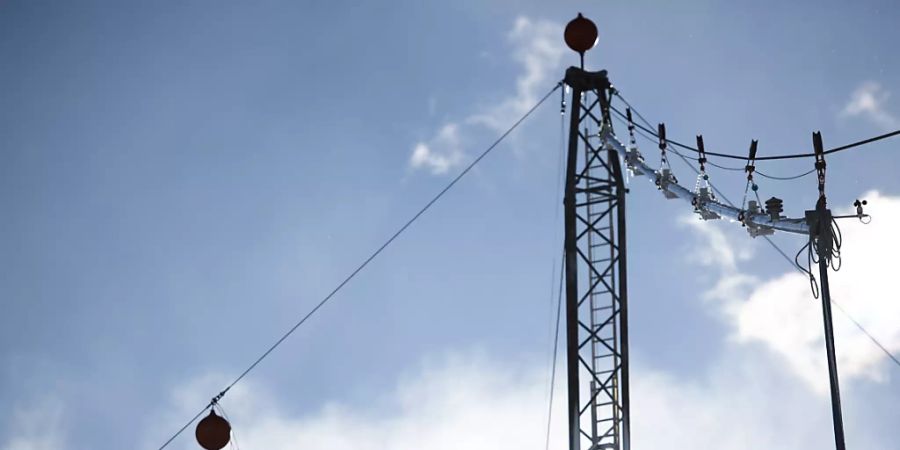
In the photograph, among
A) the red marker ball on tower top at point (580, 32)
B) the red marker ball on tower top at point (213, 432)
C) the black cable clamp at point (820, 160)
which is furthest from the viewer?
the red marker ball on tower top at point (580, 32)

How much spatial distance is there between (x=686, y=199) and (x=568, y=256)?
9.51ft

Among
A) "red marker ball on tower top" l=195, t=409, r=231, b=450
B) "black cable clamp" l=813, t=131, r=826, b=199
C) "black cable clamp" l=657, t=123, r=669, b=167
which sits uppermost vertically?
"black cable clamp" l=657, t=123, r=669, b=167

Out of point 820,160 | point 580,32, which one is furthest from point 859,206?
point 580,32

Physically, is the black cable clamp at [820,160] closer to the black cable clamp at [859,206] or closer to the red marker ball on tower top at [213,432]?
the black cable clamp at [859,206]

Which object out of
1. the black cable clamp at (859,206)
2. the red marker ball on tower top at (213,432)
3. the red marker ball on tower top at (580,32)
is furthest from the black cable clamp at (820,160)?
the red marker ball on tower top at (213,432)

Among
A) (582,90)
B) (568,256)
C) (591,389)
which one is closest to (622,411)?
(591,389)

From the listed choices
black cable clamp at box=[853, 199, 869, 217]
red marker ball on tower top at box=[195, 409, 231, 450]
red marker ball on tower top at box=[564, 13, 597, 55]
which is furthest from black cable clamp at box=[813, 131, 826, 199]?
red marker ball on tower top at box=[195, 409, 231, 450]

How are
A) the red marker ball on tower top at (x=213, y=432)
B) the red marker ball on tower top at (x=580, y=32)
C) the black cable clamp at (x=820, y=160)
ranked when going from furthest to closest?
the red marker ball on tower top at (x=580, y=32), the red marker ball on tower top at (x=213, y=432), the black cable clamp at (x=820, y=160)

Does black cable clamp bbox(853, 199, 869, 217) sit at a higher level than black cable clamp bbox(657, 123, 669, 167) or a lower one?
lower

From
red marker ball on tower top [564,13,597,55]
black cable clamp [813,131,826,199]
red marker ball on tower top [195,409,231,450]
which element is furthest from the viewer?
red marker ball on tower top [564,13,597,55]

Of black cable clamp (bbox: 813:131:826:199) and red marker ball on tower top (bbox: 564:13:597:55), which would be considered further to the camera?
red marker ball on tower top (bbox: 564:13:597:55)

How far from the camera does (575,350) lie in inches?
1013

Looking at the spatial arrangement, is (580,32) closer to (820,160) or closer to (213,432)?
(820,160)

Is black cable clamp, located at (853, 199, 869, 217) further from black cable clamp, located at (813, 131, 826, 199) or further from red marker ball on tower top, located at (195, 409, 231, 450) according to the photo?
red marker ball on tower top, located at (195, 409, 231, 450)
